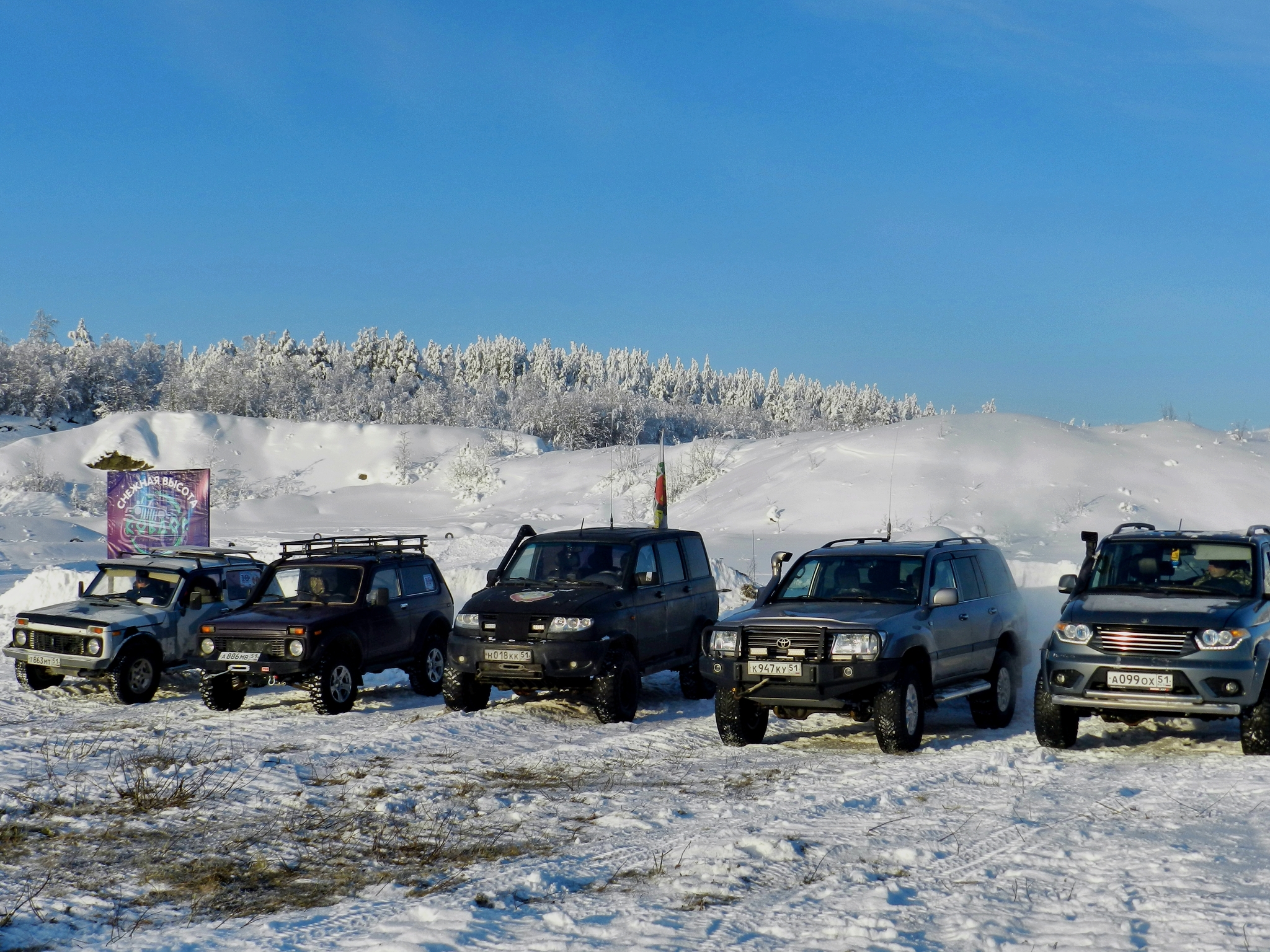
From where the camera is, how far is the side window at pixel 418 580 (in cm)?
1392

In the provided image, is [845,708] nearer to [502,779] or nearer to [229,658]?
[502,779]

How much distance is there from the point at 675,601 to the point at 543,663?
2.20m

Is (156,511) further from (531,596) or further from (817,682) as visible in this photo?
(817,682)

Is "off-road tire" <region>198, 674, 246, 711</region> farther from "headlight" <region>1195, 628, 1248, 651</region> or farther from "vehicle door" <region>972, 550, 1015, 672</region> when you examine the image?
"headlight" <region>1195, 628, 1248, 651</region>

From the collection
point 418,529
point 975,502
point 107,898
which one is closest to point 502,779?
point 107,898

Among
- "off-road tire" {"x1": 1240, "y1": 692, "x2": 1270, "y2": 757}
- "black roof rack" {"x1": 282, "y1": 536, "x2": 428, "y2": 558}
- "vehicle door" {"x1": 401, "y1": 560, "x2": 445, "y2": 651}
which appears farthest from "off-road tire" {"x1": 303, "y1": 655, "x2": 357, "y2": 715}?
"off-road tire" {"x1": 1240, "y1": 692, "x2": 1270, "y2": 757}

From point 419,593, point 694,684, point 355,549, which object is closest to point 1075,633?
point 694,684

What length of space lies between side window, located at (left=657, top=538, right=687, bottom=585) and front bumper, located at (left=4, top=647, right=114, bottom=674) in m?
6.16

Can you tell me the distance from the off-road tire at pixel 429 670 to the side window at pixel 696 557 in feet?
10.2

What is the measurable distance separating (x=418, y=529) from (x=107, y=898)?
39.8 metres

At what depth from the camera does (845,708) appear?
9.91 m

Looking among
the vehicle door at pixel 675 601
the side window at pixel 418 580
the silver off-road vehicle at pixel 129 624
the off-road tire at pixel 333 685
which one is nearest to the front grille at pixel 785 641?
the vehicle door at pixel 675 601

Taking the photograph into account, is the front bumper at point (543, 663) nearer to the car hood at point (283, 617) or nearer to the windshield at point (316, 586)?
the car hood at point (283, 617)

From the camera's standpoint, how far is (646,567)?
12.6 m
